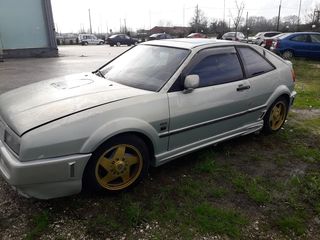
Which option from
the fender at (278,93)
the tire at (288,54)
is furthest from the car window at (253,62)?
the tire at (288,54)

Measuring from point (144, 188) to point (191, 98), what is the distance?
1107 millimetres

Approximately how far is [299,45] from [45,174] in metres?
14.4

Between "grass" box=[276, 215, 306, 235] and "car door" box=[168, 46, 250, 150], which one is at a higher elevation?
"car door" box=[168, 46, 250, 150]

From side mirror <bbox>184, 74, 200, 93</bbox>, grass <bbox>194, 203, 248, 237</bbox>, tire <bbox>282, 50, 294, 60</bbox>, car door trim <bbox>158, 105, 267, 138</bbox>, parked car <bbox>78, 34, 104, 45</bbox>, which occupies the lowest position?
parked car <bbox>78, 34, 104, 45</bbox>

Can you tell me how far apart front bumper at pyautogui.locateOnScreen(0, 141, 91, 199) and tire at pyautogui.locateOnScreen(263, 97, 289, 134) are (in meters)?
3.04

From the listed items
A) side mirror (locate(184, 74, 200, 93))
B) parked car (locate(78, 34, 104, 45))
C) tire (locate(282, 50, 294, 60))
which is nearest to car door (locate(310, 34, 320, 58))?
tire (locate(282, 50, 294, 60))

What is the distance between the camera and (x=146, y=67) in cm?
387

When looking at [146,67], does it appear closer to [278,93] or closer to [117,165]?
[117,165]

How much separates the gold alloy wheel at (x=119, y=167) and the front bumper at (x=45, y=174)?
24 cm

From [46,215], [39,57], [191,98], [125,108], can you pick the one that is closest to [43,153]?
[46,215]

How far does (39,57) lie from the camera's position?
17.4m

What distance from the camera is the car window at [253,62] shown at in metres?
4.37

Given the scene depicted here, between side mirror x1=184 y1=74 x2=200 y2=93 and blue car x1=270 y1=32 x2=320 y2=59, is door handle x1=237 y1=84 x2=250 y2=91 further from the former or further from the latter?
blue car x1=270 y1=32 x2=320 y2=59

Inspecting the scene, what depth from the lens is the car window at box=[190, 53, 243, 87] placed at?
3793 millimetres
